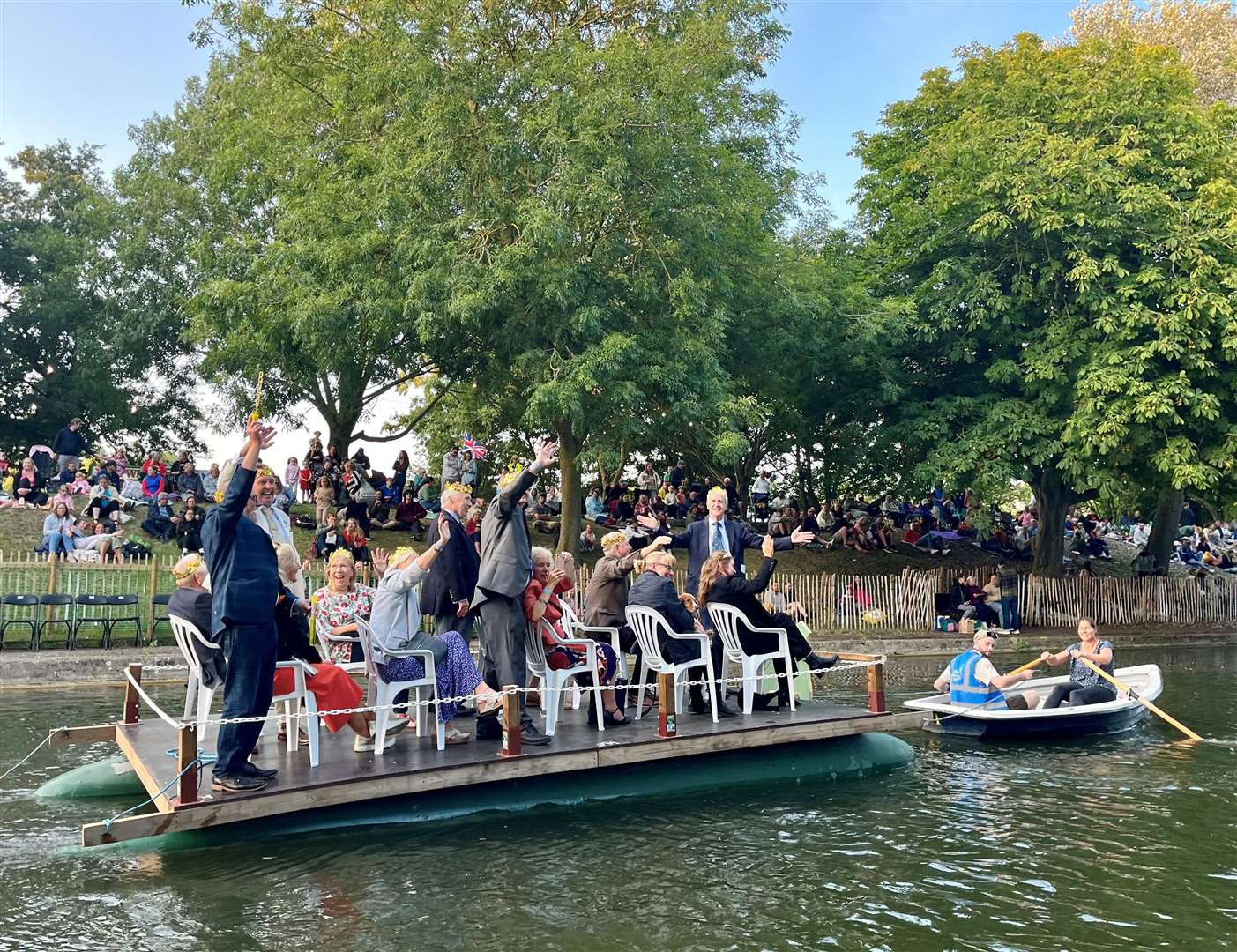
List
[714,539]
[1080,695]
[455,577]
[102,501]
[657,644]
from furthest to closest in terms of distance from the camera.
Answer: [102,501] → [1080,695] → [714,539] → [657,644] → [455,577]

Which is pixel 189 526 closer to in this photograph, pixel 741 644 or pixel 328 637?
pixel 328 637

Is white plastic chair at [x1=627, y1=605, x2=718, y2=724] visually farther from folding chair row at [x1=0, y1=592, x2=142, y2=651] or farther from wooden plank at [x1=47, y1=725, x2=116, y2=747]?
folding chair row at [x1=0, y1=592, x2=142, y2=651]

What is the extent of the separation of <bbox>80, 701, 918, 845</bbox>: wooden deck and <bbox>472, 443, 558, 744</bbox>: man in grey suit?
504 mm

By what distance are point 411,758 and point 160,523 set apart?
18.0 meters

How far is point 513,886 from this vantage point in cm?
760

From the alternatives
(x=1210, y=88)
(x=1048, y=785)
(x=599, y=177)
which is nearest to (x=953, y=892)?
(x=1048, y=785)

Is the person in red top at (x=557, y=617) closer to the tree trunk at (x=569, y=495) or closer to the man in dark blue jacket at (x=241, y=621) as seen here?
the man in dark blue jacket at (x=241, y=621)

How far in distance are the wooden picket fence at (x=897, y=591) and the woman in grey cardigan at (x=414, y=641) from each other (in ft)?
32.4

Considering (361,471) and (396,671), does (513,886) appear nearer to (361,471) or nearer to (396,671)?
(396,671)

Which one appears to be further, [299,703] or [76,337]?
[76,337]

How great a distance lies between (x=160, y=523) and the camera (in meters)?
24.7

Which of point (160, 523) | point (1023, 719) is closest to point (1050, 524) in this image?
point (1023, 719)

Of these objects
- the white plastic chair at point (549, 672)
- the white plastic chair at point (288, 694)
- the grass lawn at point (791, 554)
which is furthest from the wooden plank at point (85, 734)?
the grass lawn at point (791, 554)

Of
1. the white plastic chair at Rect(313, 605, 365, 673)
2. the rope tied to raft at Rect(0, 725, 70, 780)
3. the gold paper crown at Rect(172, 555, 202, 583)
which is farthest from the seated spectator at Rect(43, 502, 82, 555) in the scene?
the white plastic chair at Rect(313, 605, 365, 673)
